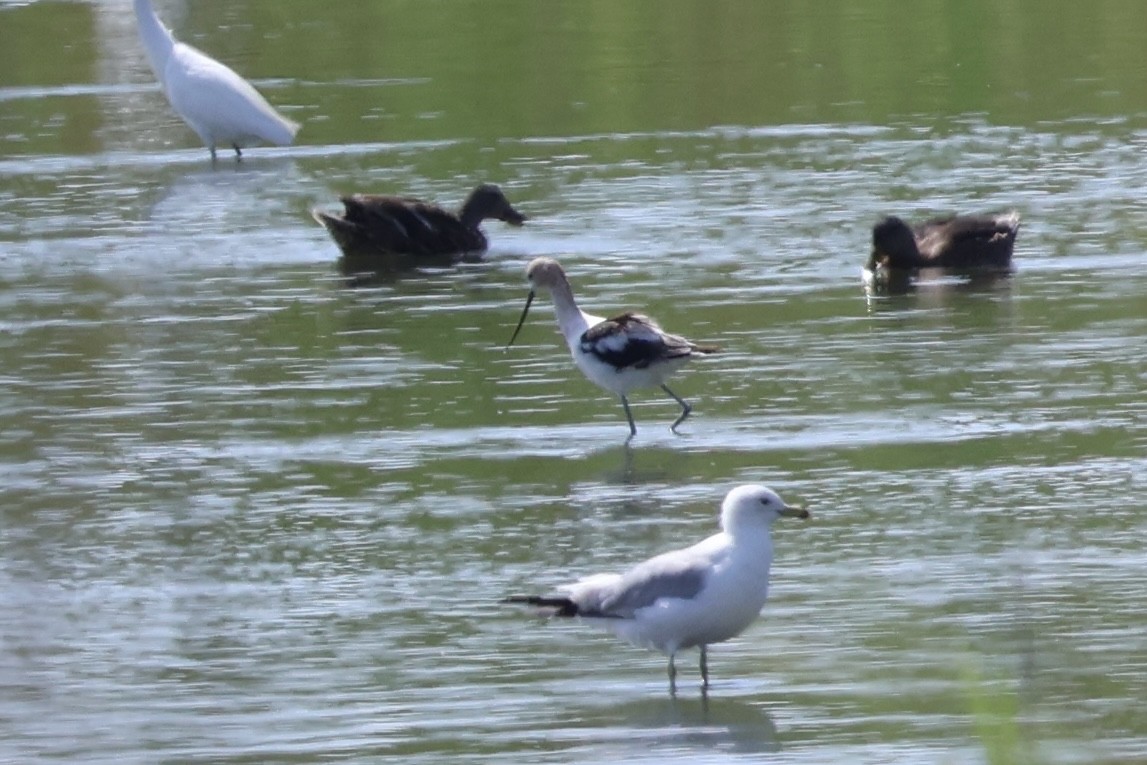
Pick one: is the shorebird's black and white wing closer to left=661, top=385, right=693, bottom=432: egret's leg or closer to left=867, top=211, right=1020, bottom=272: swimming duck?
left=661, top=385, right=693, bottom=432: egret's leg

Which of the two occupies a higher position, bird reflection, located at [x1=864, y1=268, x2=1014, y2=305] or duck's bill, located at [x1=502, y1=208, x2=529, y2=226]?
duck's bill, located at [x1=502, y1=208, x2=529, y2=226]

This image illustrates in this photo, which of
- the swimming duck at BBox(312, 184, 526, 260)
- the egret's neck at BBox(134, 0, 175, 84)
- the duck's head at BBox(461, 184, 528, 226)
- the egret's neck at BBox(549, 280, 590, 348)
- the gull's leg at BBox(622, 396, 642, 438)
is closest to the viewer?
the gull's leg at BBox(622, 396, 642, 438)

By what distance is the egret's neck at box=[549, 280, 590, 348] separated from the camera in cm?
1189

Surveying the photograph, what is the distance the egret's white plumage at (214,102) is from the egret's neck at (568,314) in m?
9.45

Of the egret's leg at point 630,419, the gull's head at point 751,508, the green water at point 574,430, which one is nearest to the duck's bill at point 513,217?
the green water at point 574,430

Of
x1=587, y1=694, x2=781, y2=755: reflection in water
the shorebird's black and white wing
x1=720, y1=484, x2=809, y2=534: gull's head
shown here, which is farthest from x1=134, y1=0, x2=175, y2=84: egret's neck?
x1=587, y1=694, x2=781, y2=755: reflection in water

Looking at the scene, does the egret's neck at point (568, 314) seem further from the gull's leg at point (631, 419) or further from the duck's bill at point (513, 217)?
the duck's bill at point (513, 217)

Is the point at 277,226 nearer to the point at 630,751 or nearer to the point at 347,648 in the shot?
the point at 347,648

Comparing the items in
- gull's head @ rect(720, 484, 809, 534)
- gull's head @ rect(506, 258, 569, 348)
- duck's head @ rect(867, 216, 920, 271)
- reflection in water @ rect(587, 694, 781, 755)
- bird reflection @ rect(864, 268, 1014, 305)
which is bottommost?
bird reflection @ rect(864, 268, 1014, 305)

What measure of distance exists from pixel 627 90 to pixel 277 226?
5.51 m

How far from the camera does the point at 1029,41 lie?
24.9m

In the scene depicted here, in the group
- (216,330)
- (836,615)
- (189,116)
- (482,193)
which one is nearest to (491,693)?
(836,615)

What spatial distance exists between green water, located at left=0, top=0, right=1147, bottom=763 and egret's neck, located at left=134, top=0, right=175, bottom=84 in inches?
29.1

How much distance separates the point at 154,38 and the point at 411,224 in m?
6.76
